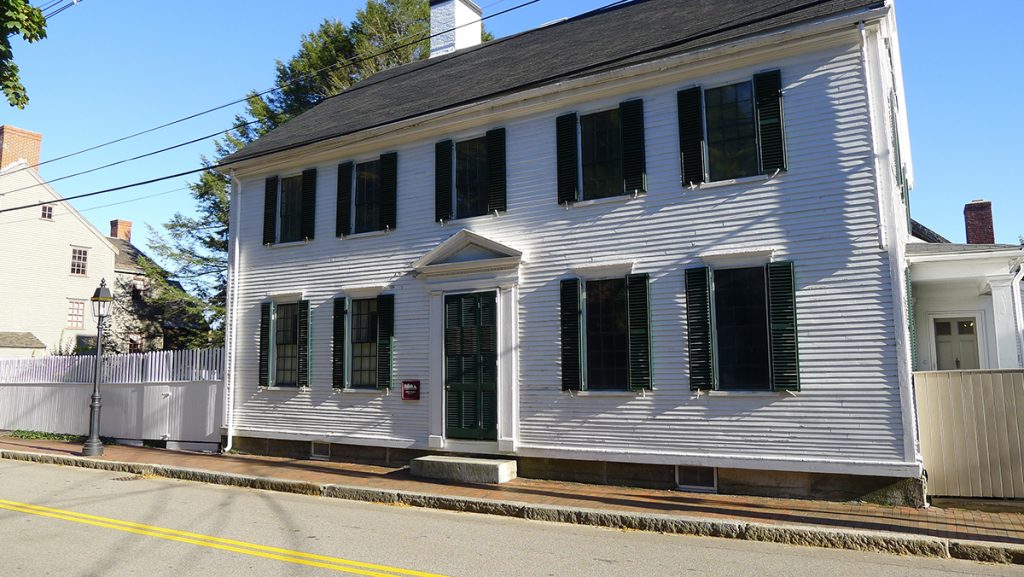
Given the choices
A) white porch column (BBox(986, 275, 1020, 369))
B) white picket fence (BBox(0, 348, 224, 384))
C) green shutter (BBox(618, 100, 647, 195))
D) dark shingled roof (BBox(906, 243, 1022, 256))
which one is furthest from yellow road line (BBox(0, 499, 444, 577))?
white porch column (BBox(986, 275, 1020, 369))

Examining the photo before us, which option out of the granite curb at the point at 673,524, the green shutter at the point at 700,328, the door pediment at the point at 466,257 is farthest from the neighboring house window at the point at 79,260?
the green shutter at the point at 700,328

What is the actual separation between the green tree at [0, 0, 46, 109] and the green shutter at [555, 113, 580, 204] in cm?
798

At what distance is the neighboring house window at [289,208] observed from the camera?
15.0m

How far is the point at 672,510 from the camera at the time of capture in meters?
8.82

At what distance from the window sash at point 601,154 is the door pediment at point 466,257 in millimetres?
1694

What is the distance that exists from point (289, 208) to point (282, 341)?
2.92 m

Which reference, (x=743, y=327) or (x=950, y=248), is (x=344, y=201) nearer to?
(x=743, y=327)

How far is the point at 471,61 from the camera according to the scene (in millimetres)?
16297

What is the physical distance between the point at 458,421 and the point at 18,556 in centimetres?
677

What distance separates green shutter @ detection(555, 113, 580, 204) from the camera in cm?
1170

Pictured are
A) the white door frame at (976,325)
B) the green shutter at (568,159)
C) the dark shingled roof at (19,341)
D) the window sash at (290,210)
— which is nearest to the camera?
the green shutter at (568,159)

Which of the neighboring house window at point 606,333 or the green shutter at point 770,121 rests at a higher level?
the green shutter at point 770,121

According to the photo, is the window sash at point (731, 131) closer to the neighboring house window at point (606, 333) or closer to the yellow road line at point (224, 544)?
the neighboring house window at point (606, 333)

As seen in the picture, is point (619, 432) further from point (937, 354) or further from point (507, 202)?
point (937, 354)
